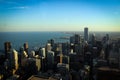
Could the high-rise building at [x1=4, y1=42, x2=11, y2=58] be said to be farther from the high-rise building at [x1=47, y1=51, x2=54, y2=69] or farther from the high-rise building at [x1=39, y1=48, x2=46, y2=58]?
the high-rise building at [x1=47, y1=51, x2=54, y2=69]

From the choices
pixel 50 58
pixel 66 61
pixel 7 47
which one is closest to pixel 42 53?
pixel 50 58

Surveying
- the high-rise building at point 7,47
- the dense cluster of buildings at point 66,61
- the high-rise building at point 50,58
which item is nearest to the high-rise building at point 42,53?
the dense cluster of buildings at point 66,61

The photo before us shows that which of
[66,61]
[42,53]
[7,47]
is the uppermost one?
[7,47]

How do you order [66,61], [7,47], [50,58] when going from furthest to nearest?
[50,58] → [66,61] → [7,47]

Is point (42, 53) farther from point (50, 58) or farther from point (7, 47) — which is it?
point (7, 47)

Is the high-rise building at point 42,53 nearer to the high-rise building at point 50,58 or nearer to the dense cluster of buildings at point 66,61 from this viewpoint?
the dense cluster of buildings at point 66,61

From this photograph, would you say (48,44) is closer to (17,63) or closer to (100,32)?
(17,63)

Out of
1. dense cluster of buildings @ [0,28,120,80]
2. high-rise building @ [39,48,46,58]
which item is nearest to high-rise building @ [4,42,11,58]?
dense cluster of buildings @ [0,28,120,80]

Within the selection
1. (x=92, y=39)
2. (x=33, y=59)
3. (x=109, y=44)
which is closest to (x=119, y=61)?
(x=109, y=44)

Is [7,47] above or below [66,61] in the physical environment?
above
